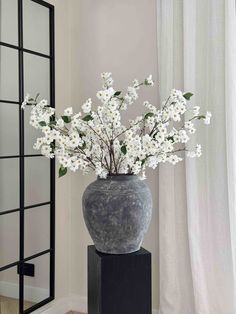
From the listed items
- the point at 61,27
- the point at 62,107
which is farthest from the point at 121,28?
the point at 62,107

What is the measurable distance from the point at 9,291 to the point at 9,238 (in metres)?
0.33

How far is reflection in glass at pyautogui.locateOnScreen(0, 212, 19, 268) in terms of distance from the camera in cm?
243

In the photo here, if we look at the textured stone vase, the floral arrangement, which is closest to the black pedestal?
the textured stone vase

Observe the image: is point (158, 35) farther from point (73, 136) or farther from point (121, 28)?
point (73, 136)

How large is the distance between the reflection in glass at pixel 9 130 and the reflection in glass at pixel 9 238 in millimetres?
403

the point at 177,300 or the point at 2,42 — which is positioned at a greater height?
the point at 2,42

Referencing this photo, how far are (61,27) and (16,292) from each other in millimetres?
1858

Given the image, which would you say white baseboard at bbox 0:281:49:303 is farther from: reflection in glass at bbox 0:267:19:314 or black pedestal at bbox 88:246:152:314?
black pedestal at bbox 88:246:152:314

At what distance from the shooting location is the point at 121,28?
110 inches

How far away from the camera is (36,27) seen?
265 cm

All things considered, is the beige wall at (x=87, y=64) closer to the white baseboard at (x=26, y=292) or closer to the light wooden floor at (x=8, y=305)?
the white baseboard at (x=26, y=292)

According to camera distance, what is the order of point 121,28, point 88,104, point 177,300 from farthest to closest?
point 121,28, point 177,300, point 88,104

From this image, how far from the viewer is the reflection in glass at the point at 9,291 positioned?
244 cm

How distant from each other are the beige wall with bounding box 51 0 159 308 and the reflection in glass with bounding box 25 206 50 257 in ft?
0.39
